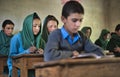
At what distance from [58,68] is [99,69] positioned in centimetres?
22

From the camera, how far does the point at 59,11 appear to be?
6.75 m

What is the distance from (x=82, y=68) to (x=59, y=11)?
5311 millimetres

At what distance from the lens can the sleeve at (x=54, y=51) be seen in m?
2.17

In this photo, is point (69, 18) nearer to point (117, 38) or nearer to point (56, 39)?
point (56, 39)

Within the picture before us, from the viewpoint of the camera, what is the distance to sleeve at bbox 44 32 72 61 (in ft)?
7.11

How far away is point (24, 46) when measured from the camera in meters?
3.77

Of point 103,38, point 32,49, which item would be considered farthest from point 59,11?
point 32,49

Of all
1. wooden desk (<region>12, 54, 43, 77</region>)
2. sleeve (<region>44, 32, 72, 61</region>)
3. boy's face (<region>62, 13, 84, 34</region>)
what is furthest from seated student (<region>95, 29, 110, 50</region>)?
sleeve (<region>44, 32, 72, 61</region>)

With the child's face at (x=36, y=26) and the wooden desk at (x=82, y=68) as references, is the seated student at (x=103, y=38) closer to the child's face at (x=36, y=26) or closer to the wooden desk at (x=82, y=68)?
the child's face at (x=36, y=26)

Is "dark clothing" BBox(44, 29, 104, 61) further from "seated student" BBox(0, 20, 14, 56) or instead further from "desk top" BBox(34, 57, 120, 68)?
"seated student" BBox(0, 20, 14, 56)

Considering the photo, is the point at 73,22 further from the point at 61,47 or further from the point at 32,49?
the point at 32,49

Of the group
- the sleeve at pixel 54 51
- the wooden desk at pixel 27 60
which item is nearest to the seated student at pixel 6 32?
the wooden desk at pixel 27 60

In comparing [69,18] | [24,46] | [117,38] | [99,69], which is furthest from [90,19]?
[99,69]

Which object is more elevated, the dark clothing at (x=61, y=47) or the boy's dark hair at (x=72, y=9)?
the boy's dark hair at (x=72, y=9)
